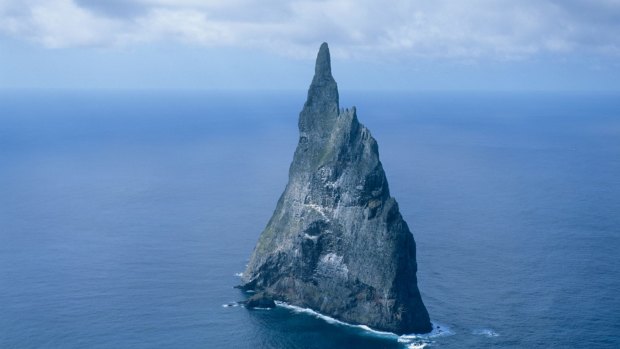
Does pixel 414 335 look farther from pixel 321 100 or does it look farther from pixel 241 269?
pixel 321 100

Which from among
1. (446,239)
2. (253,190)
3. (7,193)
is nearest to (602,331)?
(446,239)

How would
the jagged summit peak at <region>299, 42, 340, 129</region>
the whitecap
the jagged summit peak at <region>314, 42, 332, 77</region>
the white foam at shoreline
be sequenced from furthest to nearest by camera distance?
the jagged summit peak at <region>314, 42, 332, 77</region> < the jagged summit peak at <region>299, 42, 340, 129</region> < the whitecap < the white foam at shoreline

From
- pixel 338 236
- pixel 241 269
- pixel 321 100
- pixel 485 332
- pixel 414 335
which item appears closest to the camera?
pixel 485 332

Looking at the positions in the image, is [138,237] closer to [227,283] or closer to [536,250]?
[227,283]

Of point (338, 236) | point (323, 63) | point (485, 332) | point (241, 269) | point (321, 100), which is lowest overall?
point (485, 332)

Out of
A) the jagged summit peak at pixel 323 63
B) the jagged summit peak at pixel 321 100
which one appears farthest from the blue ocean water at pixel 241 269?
the jagged summit peak at pixel 323 63

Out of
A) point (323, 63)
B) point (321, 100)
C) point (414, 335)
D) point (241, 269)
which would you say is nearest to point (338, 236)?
point (414, 335)

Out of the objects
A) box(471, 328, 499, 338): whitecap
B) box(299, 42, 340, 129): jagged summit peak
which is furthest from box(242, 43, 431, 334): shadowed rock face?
box(471, 328, 499, 338): whitecap

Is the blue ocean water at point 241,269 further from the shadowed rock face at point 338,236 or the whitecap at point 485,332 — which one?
the shadowed rock face at point 338,236

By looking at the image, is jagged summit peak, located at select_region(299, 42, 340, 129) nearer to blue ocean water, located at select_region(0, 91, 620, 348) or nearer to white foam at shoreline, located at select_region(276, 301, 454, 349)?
blue ocean water, located at select_region(0, 91, 620, 348)
